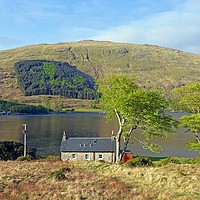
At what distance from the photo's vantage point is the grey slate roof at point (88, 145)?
211 ft

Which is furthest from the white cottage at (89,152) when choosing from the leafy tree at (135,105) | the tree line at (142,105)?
the leafy tree at (135,105)

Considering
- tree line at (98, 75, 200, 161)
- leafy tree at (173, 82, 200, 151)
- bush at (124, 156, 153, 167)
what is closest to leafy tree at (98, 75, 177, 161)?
tree line at (98, 75, 200, 161)

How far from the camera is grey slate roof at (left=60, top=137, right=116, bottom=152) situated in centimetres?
6425

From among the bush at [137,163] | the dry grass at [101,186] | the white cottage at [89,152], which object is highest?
the dry grass at [101,186]

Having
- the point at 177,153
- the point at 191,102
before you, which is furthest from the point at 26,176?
the point at 177,153

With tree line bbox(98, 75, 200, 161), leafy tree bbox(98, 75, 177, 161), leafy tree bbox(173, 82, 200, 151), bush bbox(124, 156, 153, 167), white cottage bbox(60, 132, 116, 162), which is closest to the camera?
bush bbox(124, 156, 153, 167)

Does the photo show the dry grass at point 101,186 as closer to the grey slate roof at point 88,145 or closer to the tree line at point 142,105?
the tree line at point 142,105

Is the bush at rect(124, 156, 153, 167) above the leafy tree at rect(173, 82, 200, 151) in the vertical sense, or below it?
below

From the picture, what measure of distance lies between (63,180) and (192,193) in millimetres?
9551

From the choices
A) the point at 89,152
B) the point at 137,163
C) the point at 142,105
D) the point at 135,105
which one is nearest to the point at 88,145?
the point at 89,152

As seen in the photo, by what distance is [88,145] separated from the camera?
6550cm

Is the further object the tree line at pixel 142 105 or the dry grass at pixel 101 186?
the tree line at pixel 142 105

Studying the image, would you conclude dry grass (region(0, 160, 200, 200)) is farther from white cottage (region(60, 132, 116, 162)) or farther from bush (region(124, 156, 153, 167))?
white cottage (region(60, 132, 116, 162))

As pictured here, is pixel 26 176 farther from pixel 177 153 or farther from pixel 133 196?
pixel 177 153
